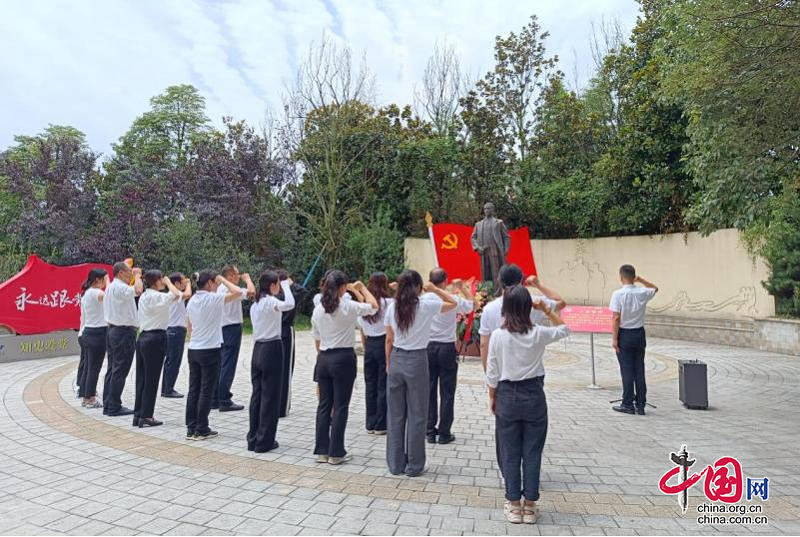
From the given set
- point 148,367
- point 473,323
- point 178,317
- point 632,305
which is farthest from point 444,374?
point 473,323

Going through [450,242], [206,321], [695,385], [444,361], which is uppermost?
[450,242]

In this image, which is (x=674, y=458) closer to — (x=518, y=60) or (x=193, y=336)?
(x=193, y=336)

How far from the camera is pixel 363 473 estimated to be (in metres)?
4.16

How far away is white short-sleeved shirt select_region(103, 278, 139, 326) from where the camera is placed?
5.82m

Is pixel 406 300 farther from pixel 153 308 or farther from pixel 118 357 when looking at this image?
pixel 118 357

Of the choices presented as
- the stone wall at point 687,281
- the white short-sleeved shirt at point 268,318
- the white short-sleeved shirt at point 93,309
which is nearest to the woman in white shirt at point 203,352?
the white short-sleeved shirt at point 268,318

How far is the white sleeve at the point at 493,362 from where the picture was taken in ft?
11.1

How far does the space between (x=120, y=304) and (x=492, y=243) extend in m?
6.67

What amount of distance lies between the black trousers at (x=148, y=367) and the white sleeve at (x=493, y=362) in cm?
374

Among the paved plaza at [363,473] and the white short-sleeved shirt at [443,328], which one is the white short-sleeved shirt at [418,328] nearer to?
the white short-sleeved shirt at [443,328]

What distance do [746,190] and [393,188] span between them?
13.5 m

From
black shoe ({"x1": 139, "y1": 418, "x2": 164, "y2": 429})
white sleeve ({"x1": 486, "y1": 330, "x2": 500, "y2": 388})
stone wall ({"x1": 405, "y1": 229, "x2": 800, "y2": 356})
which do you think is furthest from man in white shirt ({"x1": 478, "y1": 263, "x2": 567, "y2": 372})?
stone wall ({"x1": 405, "y1": 229, "x2": 800, "y2": 356})

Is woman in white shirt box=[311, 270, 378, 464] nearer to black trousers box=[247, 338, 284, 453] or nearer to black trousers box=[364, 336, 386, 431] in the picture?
black trousers box=[247, 338, 284, 453]

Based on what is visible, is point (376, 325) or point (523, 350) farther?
point (376, 325)
